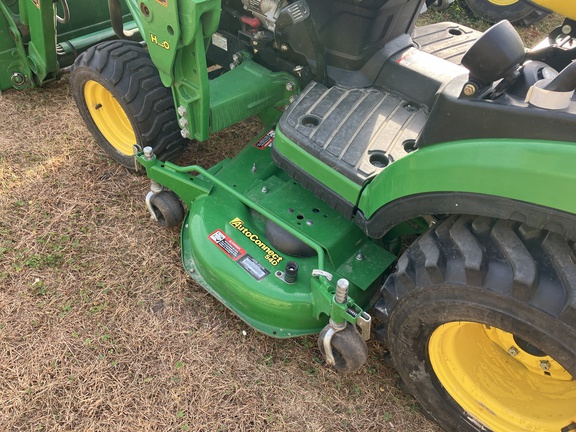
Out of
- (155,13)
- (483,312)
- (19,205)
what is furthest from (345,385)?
(19,205)

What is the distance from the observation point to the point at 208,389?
2.11 metres

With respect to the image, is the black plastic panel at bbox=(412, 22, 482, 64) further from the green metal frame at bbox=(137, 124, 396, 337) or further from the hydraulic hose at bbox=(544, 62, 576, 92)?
the hydraulic hose at bbox=(544, 62, 576, 92)

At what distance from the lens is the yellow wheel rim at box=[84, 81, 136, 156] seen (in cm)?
287

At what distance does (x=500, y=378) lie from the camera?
1.89 metres

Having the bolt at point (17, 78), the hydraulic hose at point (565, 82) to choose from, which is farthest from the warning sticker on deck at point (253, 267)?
the bolt at point (17, 78)

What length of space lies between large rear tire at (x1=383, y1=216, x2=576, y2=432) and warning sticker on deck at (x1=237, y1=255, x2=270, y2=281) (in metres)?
0.53

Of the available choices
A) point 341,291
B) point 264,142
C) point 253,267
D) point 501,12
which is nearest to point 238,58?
point 264,142

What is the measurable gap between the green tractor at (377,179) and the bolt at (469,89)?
0.7 inches

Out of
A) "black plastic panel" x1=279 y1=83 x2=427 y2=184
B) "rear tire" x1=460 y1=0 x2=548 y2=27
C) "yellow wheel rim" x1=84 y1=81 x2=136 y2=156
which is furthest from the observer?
"rear tire" x1=460 y1=0 x2=548 y2=27

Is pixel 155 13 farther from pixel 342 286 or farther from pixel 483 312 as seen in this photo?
pixel 483 312

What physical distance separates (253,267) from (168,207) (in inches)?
24.3

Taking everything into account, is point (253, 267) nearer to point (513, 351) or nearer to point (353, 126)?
point (353, 126)

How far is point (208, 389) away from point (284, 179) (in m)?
1.00

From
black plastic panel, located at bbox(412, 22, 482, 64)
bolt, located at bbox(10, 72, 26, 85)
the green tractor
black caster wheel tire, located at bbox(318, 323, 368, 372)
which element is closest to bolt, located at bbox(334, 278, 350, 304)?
the green tractor
